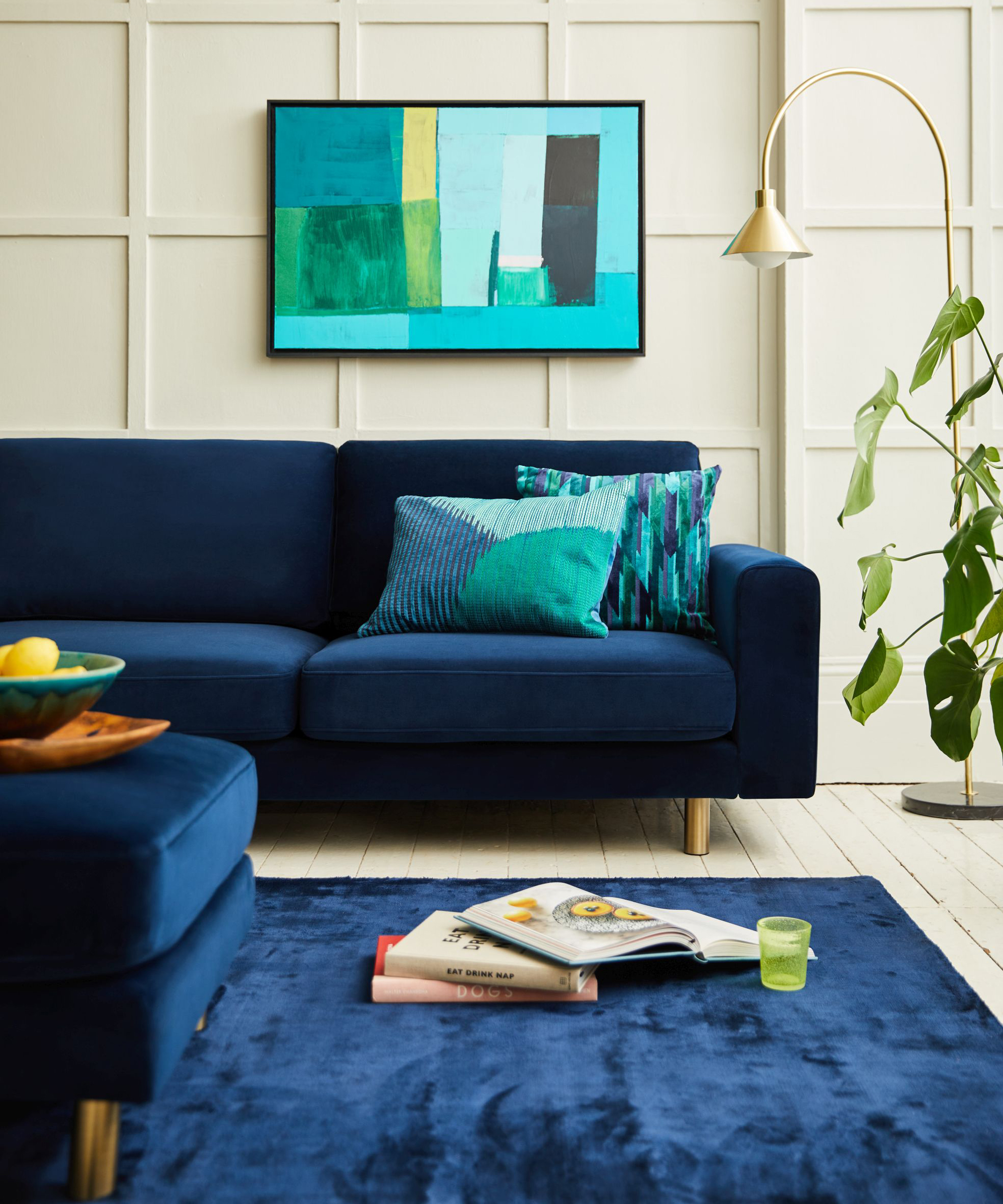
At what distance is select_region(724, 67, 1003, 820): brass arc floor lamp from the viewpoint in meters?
2.56

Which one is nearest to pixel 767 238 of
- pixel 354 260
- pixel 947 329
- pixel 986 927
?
pixel 947 329

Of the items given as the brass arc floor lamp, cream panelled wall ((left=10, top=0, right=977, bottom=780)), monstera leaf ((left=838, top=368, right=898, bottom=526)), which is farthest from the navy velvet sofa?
cream panelled wall ((left=10, top=0, right=977, bottom=780))

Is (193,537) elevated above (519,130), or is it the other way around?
(519,130)

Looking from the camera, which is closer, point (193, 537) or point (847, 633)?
point (193, 537)

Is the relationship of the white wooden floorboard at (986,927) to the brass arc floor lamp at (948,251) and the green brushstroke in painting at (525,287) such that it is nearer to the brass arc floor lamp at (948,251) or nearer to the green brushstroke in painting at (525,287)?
the brass arc floor lamp at (948,251)

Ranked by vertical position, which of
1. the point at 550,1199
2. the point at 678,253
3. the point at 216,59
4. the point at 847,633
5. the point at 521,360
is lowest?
the point at 550,1199

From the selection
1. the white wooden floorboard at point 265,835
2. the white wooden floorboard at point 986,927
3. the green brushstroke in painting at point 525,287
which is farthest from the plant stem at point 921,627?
the white wooden floorboard at point 265,835

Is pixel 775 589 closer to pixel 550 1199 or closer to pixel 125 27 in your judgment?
pixel 550 1199

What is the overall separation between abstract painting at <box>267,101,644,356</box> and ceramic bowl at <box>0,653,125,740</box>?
2.09m

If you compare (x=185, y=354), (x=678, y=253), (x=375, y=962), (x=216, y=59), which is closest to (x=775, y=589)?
(x=375, y=962)

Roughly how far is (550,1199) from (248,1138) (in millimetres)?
348

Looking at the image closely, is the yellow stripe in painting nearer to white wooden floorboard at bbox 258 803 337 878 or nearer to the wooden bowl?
white wooden floorboard at bbox 258 803 337 878

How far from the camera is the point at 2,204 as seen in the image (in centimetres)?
321

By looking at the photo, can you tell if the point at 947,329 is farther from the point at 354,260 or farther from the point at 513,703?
the point at 354,260
